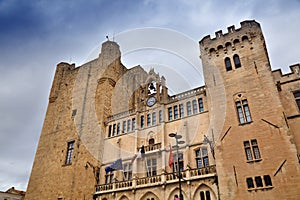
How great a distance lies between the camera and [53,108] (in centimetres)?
3684

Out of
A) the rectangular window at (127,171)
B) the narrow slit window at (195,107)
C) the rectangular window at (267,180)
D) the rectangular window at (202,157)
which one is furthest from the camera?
the rectangular window at (127,171)

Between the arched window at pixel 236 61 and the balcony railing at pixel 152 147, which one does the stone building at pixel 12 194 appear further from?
the arched window at pixel 236 61

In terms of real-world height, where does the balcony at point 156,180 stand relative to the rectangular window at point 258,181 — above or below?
above

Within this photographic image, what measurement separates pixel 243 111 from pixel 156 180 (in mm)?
9872

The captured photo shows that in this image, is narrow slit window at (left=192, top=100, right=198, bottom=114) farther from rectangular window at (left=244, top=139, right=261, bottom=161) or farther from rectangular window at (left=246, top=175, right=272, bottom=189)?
rectangular window at (left=246, top=175, right=272, bottom=189)

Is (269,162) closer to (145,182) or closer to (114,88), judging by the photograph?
(145,182)

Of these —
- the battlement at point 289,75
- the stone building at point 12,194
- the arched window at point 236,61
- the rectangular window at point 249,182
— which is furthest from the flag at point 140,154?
the stone building at point 12,194

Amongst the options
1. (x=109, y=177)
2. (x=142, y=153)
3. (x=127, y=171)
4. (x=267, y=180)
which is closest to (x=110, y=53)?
(x=142, y=153)

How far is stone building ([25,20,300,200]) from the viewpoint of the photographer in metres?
19.1

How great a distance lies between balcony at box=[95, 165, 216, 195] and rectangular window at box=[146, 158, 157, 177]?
1.10 metres

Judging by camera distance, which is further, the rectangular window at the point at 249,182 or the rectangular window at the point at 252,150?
the rectangular window at the point at 252,150

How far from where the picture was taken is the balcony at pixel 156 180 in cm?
2112

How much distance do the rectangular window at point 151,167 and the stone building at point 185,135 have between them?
98 millimetres

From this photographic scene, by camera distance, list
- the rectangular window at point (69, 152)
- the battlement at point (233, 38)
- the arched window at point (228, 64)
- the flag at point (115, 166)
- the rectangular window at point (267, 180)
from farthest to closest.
→ the rectangular window at point (69, 152) < the flag at point (115, 166) < the battlement at point (233, 38) < the arched window at point (228, 64) < the rectangular window at point (267, 180)
